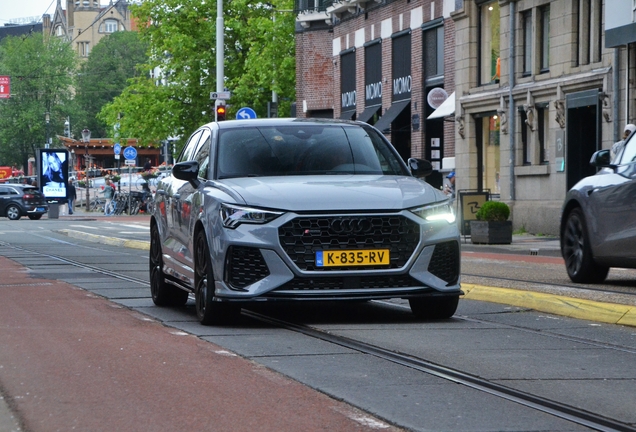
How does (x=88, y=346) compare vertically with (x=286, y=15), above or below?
below

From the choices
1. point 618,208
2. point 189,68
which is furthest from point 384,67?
point 618,208

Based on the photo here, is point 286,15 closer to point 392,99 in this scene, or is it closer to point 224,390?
point 392,99

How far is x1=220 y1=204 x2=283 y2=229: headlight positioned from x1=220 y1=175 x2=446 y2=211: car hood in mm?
51

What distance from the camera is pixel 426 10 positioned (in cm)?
3756

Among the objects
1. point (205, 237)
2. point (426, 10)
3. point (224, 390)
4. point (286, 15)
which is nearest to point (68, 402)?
point (224, 390)

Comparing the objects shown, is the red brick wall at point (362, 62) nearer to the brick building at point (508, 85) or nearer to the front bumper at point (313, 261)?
the brick building at point (508, 85)

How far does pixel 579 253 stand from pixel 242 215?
517cm

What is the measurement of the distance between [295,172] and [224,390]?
3.97m

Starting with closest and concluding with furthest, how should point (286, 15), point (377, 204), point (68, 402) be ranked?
point (68, 402)
point (377, 204)
point (286, 15)

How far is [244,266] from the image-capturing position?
941 cm

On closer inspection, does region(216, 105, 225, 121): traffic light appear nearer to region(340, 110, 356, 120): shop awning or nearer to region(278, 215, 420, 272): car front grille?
region(340, 110, 356, 120): shop awning

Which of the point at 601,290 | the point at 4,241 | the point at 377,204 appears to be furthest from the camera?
the point at 4,241

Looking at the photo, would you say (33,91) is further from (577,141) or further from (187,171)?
(187,171)

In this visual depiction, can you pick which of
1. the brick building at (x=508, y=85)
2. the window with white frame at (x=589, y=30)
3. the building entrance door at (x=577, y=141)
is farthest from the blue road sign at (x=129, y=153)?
the window with white frame at (x=589, y=30)
